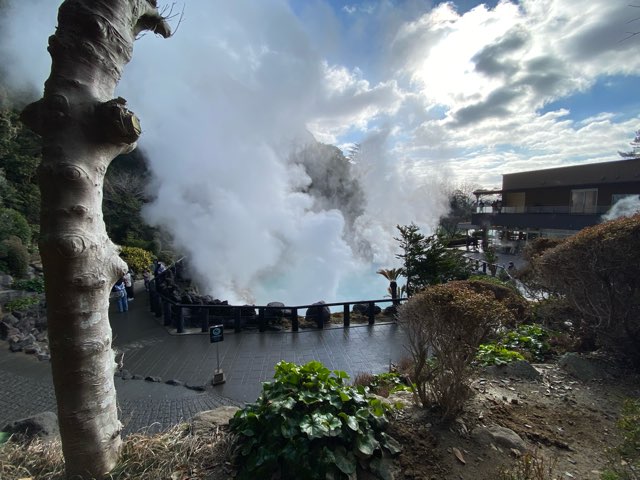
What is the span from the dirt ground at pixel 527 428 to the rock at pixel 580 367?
0.18ft

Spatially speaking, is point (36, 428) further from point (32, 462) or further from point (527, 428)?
point (527, 428)

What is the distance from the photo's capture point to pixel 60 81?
1.63 meters

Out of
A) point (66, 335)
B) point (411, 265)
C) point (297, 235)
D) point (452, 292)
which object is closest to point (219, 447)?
point (66, 335)

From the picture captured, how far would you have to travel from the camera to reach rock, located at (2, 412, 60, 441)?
2.91 meters

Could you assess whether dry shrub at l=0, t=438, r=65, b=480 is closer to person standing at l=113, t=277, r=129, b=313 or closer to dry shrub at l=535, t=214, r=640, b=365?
dry shrub at l=535, t=214, r=640, b=365

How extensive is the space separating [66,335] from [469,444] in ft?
9.62

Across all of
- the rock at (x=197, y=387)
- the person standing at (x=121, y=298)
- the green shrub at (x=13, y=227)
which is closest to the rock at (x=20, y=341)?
the person standing at (x=121, y=298)

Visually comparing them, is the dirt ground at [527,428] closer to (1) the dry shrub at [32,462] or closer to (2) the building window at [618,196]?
(1) the dry shrub at [32,462]

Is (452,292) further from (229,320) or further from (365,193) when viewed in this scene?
(365,193)

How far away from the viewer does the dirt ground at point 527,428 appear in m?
2.24

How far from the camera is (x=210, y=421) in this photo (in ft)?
8.54

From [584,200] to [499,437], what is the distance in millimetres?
23351

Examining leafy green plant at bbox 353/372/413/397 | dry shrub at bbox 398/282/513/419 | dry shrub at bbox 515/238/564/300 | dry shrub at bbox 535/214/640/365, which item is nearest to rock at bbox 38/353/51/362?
leafy green plant at bbox 353/372/413/397

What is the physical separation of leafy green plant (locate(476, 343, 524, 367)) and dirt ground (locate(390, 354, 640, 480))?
0.29 m
